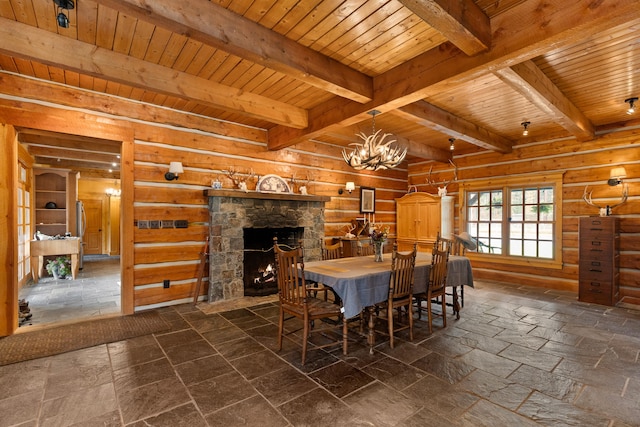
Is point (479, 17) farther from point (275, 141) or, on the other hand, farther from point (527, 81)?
point (275, 141)

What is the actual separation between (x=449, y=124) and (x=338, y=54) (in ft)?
7.82

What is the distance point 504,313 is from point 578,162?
10.7ft

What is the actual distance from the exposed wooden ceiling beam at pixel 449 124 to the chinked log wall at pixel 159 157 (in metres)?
2.56

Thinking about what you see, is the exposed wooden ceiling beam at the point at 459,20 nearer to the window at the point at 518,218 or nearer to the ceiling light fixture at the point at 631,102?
the ceiling light fixture at the point at 631,102

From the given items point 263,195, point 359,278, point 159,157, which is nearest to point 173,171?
point 159,157

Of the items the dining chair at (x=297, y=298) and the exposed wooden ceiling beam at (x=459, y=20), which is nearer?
the exposed wooden ceiling beam at (x=459, y=20)

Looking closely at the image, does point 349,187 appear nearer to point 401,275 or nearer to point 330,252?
point 330,252

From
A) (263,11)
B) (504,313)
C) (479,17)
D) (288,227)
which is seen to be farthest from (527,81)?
(288,227)

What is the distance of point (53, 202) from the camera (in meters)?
7.05

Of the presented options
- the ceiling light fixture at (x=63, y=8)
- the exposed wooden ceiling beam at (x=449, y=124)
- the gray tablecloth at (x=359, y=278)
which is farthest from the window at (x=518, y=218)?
the ceiling light fixture at (x=63, y=8)

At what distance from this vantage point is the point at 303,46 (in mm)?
2770

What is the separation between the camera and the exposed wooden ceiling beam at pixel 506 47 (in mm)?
1982

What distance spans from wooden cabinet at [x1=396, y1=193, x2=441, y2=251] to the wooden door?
9.68m

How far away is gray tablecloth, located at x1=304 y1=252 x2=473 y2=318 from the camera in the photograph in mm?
2846
